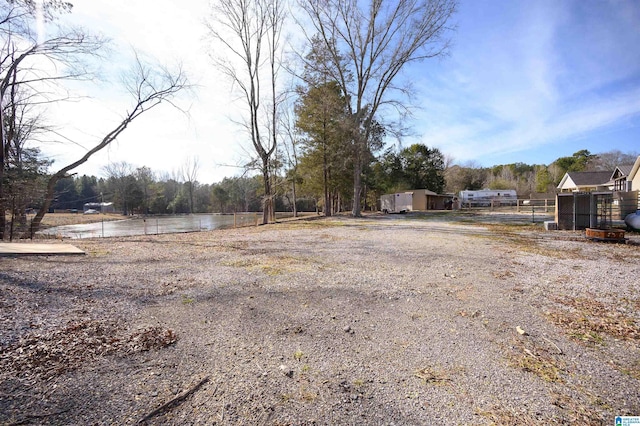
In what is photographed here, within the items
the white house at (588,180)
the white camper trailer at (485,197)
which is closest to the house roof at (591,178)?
the white house at (588,180)

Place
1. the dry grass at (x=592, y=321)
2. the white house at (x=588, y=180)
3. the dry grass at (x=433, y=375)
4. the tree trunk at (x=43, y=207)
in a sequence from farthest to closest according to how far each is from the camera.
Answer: the white house at (x=588, y=180) → the tree trunk at (x=43, y=207) → the dry grass at (x=592, y=321) → the dry grass at (x=433, y=375)

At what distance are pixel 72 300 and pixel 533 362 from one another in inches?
189

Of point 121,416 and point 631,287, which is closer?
point 121,416

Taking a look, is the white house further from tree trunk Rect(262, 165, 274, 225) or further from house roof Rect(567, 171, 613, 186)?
tree trunk Rect(262, 165, 274, 225)

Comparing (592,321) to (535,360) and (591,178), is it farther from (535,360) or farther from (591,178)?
(591,178)

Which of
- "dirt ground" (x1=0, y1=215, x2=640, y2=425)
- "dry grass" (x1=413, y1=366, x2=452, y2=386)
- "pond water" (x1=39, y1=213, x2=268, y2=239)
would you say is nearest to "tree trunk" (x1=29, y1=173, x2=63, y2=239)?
"pond water" (x1=39, y1=213, x2=268, y2=239)

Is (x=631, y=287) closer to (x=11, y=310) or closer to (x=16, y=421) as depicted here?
(x=16, y=421)

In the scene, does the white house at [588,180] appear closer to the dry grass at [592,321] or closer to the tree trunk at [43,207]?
the dry grass at [592,321]

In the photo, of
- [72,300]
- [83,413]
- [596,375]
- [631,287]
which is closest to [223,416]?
[83,413]

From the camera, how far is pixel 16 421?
1.52 meters

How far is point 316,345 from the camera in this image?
2455 millimetres

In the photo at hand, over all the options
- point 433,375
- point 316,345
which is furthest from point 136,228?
point 433,375

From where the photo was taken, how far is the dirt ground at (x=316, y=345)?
1705mm

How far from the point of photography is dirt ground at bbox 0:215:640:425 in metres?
1.71
